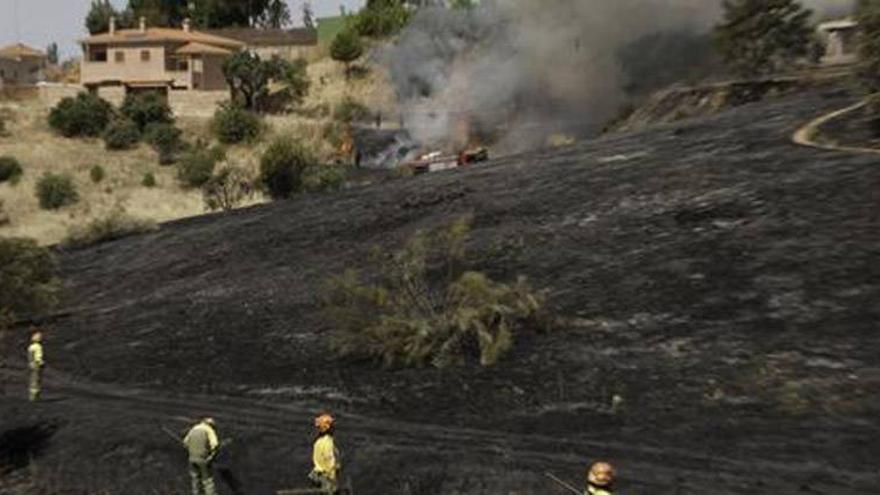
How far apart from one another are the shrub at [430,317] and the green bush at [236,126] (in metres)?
55.8

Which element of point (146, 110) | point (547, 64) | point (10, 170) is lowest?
point (10, 170)

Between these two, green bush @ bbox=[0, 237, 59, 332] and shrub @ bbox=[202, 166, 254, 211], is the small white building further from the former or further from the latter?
green bush @ bbox=[0, 237, 59, 332]

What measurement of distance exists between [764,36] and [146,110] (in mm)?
48773

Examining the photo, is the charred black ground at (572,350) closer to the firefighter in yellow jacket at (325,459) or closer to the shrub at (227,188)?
the firefighter in yellow jacket at (325,459)

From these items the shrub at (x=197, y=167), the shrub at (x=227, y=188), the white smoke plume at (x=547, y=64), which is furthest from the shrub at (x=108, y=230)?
the white smoke plume at (x=547, y=64)

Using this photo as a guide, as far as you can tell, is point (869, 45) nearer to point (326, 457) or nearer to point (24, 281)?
point (326, 457)

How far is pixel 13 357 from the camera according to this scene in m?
27.6

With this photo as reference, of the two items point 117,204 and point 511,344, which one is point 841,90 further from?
point 117,204

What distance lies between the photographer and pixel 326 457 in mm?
14289

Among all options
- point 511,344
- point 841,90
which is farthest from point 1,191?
point 511,344

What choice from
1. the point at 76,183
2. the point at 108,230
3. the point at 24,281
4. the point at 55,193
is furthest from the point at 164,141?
the point at 24,281

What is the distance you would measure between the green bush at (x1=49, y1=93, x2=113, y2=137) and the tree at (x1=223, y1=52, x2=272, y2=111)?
33.5 feet

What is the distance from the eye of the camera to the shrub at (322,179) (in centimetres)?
6047

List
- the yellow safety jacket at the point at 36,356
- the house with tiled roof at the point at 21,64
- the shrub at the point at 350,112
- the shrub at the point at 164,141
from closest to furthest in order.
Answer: the yellow safety jacket at the point at 36,356 → the shrub at the point at 164,141 → the shrub at the point at 350,112 → the house with tiled roof at the point at 21,64
